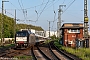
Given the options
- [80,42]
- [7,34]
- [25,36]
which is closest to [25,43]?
[25,36]

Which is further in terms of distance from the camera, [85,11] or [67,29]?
[67,29]

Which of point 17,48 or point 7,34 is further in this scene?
point 7,34

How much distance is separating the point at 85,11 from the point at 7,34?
49465 millimetres

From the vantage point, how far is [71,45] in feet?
125

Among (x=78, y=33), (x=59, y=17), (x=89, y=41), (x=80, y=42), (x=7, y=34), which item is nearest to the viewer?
(x=89, y=41)

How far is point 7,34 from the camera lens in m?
78.1

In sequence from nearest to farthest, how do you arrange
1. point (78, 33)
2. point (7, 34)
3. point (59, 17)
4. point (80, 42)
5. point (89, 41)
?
point (89, 41)
point (80, 42)
point (78, 33)
point (59, 17)
point (7, 34)

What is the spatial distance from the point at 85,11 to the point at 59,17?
108ft

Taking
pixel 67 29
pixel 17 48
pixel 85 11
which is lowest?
pixel 17 48

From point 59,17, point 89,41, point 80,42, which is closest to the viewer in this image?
point 89,41

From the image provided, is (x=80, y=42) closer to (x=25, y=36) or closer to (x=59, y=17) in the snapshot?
(x=25, y=36)

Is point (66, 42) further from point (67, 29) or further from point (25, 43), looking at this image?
point (25, 43)

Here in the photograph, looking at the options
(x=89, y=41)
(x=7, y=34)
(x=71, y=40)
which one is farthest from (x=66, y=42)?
(x=7, y=34)

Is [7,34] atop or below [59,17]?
below
